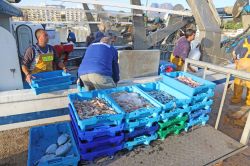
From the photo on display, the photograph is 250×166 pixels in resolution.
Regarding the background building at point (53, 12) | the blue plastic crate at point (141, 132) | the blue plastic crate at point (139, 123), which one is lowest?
the blue plastic crate at point (141, 132)

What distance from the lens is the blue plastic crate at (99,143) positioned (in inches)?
83.8

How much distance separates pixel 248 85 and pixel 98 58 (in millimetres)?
3835

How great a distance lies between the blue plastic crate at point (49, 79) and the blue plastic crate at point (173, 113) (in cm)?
196

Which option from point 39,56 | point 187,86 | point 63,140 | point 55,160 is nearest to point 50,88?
point 39,56

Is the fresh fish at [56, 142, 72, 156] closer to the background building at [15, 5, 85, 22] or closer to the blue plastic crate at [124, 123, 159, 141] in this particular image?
the blue plastic crate at [124, 123, 159, 141]

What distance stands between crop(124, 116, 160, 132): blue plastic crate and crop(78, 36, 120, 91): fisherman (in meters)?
1.17

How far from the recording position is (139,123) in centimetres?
235

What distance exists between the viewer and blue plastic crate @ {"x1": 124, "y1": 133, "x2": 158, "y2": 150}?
239 centimetres

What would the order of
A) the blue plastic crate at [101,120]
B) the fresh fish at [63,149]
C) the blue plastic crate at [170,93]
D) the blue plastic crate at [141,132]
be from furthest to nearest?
the blue plastic crate at [170,93]
the blue plastic crate at [141,132]
the fresh fish at [63,149]
the blue plastic crate at [101,120]

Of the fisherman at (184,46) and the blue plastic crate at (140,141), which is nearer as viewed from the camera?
the blue plastic crate at (140,141)

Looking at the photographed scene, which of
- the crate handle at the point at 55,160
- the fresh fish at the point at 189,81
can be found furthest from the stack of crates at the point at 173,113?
the crate handle at the point at 55,160

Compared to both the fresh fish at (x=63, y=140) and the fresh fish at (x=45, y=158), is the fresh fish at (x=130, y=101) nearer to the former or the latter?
the fresh fish at (x=63, y=140)

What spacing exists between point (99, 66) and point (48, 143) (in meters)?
1.37

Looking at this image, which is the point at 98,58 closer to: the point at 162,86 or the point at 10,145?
the point at 162,86
